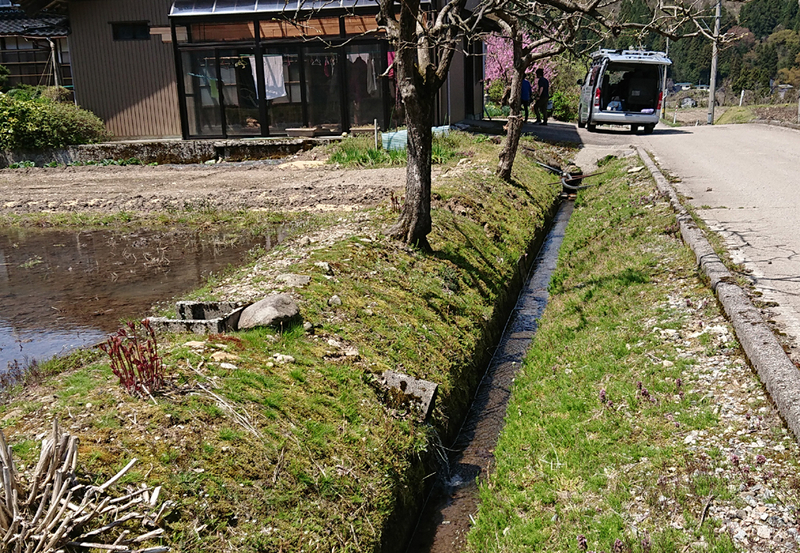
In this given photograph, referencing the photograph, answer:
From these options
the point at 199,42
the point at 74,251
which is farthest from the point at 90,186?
the point at 199,42

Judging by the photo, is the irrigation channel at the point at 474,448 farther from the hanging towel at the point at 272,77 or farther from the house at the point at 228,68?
the hanging towel at the point at 272,77

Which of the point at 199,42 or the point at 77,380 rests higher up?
the point at 199,42

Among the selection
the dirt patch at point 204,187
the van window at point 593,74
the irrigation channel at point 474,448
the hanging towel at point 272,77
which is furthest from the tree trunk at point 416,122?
the van window at point 593,74

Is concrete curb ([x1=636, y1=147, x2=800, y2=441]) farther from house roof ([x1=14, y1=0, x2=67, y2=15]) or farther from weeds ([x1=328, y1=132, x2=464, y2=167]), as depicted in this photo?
house roof ([x1=14, y1=0, x2=67, y2=15])

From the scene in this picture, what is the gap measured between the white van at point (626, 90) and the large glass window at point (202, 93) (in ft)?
42.8

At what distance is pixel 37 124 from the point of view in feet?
68.7

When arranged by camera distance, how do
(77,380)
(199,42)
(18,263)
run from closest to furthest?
(77,380) → (18,263) → (199,42)

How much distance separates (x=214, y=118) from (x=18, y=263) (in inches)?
564

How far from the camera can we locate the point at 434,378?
6312 millimetres

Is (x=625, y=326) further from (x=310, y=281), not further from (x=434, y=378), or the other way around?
(x=310, y=281)

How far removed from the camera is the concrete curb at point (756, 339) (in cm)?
460

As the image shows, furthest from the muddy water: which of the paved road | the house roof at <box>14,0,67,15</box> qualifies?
the house roof at <box>14,0,67,15</box>

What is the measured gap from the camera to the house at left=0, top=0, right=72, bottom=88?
80.3 ft

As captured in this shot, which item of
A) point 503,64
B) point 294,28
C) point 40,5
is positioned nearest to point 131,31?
point 40,5
